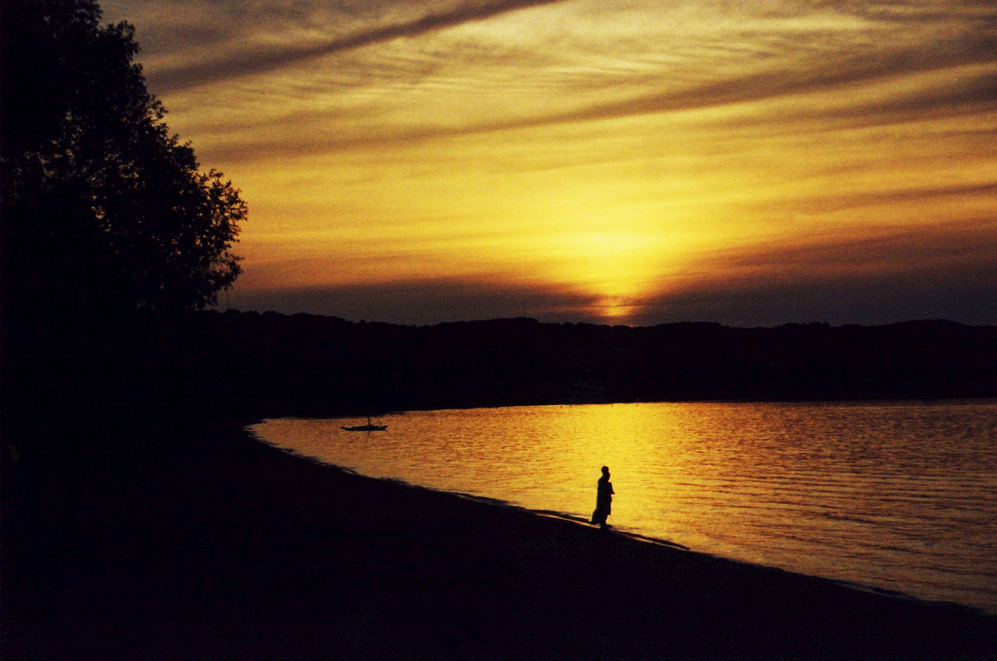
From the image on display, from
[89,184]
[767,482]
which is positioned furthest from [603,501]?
[767,482]

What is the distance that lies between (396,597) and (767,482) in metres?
46.0

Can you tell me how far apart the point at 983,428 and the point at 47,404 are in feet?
441

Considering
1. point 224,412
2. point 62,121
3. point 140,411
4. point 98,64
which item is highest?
point 98,64

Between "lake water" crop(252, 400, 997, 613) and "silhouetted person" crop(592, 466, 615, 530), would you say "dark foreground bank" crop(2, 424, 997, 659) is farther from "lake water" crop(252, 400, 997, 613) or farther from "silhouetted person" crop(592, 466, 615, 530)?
"lake water" crop(252, 400, 997, 613)

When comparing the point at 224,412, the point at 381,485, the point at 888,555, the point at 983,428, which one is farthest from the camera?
the point at 224,412

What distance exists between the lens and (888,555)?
98.2ft

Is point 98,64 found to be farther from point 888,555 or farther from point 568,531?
point 888,555

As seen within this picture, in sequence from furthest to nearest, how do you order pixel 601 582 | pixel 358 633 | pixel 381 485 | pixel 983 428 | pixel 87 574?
pixel 983 428, pixel 381 485, pixel 601 582, pixel 87 574, pixel 358 633

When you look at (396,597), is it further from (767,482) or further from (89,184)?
(767,482)

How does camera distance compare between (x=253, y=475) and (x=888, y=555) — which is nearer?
(x=888, y=555)

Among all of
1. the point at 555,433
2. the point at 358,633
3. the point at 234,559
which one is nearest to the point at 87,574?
the point at 234,559

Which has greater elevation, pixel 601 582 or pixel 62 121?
pixel 62 121

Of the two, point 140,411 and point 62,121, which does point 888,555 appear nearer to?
point 140,411

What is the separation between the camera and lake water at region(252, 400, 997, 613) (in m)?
29.4
